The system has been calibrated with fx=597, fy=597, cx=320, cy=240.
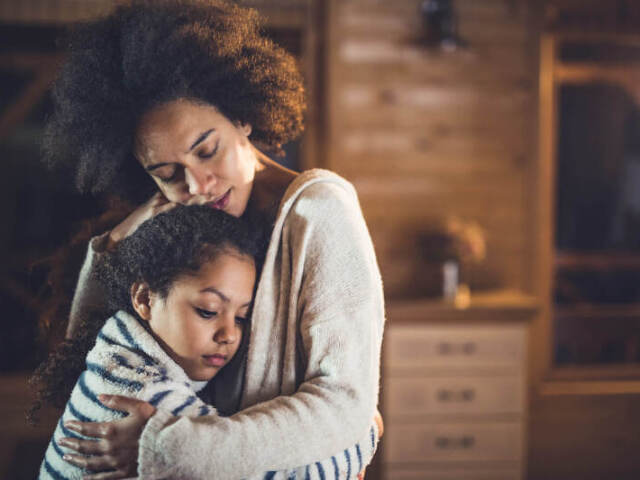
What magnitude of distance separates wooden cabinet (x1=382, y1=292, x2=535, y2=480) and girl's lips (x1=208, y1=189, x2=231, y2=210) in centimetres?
185

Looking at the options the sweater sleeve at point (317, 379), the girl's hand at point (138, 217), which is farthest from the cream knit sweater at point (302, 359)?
the girl's hand at point (138, 217)

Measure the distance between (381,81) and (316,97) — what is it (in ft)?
1.10

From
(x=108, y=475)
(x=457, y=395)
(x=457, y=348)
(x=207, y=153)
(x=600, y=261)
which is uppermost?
(x=207, y=153)

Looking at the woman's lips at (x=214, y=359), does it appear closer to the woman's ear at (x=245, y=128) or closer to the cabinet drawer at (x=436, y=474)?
the woman's ear at (x=245, y=128)

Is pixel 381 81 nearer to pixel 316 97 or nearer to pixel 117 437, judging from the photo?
pixel 316 97

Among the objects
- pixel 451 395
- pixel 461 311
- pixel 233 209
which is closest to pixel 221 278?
pixel 233 209

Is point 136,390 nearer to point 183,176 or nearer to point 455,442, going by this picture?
point 183,176

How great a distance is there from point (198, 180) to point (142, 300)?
0.67 ft

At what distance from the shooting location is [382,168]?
3.00 meters

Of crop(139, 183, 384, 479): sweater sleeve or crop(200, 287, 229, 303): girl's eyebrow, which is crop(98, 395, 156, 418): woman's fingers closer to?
crop(139, 183, 384, 479): sweater sleeve

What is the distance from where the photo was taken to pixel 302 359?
0.87 metres

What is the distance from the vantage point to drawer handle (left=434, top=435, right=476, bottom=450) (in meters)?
2.70

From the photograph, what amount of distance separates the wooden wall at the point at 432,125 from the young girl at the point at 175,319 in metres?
2.12

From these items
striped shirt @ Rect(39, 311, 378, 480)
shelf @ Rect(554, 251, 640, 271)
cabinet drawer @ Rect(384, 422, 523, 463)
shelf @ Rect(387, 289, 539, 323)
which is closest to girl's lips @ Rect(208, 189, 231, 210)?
striped shirt @ Rect(39, 311, 378, 480)
